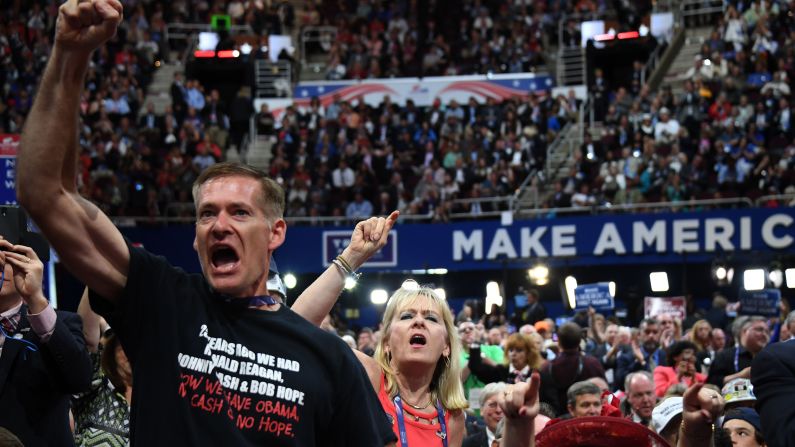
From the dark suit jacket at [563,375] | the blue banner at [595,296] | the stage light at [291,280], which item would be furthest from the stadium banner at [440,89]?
the dark suit jacket at [563,375]

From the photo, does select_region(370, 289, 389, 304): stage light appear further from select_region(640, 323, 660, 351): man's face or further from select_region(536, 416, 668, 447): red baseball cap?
select_region(536, 416, 668, 447): red baseball cap

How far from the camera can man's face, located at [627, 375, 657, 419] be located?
321 inches

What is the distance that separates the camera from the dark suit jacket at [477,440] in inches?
291

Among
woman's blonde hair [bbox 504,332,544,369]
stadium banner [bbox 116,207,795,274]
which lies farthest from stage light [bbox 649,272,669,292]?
woman's blonde hair [bbox 504,332,544,369]

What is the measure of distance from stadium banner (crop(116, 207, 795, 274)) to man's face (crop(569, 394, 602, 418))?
14066 mm

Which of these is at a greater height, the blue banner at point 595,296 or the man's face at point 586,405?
the blue banner at point 595,296

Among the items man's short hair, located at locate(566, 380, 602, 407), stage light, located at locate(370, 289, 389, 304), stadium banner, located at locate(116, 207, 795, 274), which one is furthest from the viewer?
stage light, located at locate(370, 289, 389, 304)

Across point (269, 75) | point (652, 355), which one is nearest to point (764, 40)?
point (269, 75)

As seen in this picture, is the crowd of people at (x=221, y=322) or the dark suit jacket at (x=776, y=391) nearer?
the crowd of people at (x=221, y=322)

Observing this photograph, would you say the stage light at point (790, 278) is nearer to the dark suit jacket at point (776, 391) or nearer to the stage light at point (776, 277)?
the stage light at point (776, 277)

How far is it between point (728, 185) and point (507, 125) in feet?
19.1

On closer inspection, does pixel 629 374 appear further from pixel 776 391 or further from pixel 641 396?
pixel 776 391

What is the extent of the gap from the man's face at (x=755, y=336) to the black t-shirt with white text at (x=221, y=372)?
5665 millimetres

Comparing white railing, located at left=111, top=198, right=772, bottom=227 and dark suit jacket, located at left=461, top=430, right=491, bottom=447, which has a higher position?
white railing, located at left=111, top=198, right=772, bottom=227
